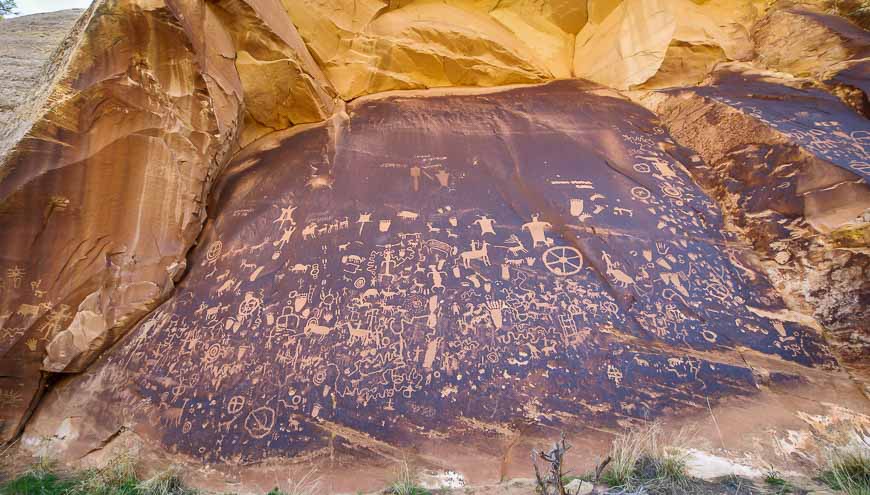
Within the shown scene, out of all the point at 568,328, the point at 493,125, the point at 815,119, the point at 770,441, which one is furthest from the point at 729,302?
the point at 493,125

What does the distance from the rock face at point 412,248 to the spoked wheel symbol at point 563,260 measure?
32 millimetres

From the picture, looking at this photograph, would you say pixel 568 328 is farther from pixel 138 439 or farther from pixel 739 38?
pixel 739 38

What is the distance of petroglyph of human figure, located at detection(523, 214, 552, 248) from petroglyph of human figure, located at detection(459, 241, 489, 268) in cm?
44

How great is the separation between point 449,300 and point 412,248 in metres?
0.67

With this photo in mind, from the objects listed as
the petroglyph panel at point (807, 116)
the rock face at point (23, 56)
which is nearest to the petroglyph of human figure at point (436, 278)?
the petroglyph panel at point (807, 116)

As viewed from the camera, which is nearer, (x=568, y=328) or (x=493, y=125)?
(x=568, y=328)

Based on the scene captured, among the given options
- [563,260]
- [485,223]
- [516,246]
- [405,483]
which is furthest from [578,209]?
[405,483]

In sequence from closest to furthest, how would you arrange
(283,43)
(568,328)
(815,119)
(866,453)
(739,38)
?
(866,453) → (568,328) → (815,119) → (283,43) → (739,38)

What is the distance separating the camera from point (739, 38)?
572 cm

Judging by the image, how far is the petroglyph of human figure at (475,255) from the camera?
3920 mm

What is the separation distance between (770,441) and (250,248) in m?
4.44

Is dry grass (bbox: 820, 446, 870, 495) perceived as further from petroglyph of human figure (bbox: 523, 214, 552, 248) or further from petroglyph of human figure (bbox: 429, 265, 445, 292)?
petroglyph of human figure (bbox: 429, 265, 445, 292)

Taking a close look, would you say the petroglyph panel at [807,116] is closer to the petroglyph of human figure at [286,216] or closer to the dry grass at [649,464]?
the dry grass at [649,464]

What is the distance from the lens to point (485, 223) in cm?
422
